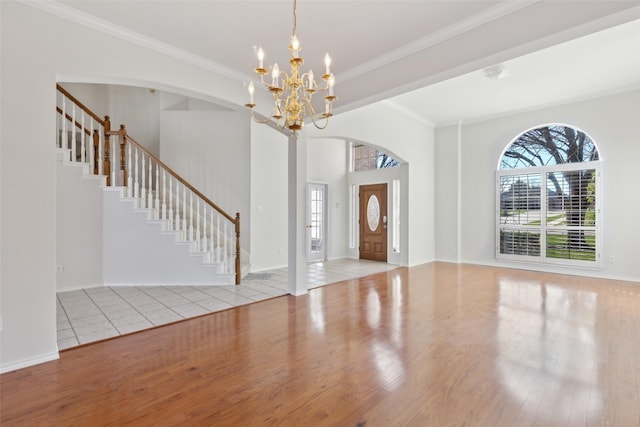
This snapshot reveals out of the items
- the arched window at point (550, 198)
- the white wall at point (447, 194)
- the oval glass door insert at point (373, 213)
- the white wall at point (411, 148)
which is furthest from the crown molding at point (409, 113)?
the oval glass door insert at point (373, 213)

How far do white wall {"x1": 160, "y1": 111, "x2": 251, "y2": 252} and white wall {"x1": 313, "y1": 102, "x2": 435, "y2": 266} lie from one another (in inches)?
99.0

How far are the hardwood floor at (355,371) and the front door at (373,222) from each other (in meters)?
3.74

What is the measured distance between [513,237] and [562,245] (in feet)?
2.88

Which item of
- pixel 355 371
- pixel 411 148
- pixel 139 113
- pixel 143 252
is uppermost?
pixel 139 113

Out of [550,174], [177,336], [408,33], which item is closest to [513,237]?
[550,174]

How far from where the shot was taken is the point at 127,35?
302 cm

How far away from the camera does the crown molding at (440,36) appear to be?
2613mm

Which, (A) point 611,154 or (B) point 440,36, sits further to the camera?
(A) point 611,154

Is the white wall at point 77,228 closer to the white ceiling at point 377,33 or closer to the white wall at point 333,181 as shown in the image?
the white ceiling at point 377,33

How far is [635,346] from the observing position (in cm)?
288

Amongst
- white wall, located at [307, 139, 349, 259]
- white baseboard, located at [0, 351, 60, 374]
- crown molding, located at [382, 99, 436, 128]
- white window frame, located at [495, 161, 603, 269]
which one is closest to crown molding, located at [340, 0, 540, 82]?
crown molding, located at [382, 99, 436, 128]

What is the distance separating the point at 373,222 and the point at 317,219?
4.93 feet

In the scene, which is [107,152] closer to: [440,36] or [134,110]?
[134,110]

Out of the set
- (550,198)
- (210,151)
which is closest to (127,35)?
(210,151)
